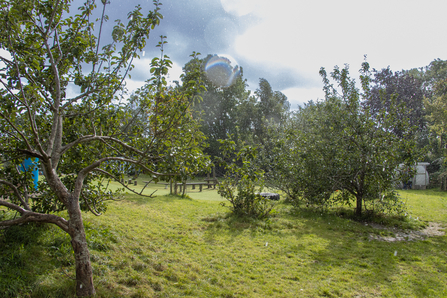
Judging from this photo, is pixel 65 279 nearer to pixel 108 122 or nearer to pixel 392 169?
pixel 108 122

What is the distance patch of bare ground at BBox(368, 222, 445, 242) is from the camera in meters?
Answer: 7.60

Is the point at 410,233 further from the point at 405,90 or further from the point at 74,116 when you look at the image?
the point at 405,90

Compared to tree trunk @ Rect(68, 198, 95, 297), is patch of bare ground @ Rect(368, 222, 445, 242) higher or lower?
lower

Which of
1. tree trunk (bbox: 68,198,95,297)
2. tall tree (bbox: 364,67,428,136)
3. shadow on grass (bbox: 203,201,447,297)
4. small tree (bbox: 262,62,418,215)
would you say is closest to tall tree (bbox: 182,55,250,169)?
tall tree (bbox: 364,67,428,136)

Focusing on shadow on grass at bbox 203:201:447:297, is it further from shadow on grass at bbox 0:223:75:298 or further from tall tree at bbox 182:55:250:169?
tall tree at bbox 182:55:250:169

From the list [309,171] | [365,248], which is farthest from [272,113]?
[365,248]

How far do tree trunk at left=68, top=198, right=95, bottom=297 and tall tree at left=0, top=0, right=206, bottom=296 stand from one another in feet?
0.04

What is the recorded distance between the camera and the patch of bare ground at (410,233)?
7.60 m

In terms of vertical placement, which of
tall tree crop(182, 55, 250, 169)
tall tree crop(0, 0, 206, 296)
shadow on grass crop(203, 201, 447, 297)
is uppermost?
tall tree crop(182, 55, 250, 169)

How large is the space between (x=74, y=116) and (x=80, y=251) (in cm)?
234

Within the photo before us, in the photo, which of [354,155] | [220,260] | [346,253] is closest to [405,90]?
[354,155]

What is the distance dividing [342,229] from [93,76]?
816 centimetres

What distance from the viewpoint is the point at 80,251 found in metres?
3.18

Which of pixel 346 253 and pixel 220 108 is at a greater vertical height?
pixel 220 108
